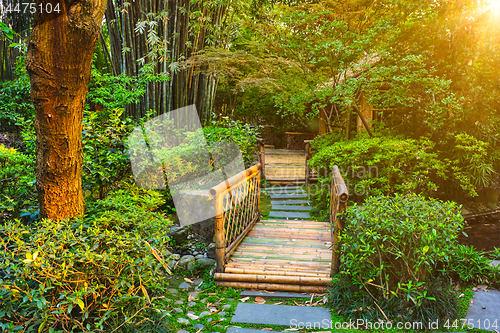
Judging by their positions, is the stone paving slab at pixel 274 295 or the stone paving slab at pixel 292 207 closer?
the stone paving slab at pixel 274 295

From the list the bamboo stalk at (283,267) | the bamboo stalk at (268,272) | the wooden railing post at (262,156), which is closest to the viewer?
the bamboo stalk at (268,272)

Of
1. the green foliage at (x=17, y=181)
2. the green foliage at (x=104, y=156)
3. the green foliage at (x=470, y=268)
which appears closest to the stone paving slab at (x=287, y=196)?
the green foliage at (x=470, y=268)

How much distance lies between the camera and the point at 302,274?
306cm

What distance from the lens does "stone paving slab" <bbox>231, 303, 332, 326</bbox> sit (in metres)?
2.43

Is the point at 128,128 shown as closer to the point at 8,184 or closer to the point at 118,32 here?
the point at 8,184

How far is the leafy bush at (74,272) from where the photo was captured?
5.49 ft

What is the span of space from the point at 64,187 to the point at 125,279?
0.73 meters

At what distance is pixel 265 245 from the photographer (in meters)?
3.93

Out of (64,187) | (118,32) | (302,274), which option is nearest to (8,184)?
(64,187)

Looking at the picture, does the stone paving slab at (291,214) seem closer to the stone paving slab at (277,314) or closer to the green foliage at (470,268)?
the green foliage at (470,268)

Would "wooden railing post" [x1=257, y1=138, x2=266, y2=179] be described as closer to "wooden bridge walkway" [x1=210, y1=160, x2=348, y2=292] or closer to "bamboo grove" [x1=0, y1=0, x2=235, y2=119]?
"bamboo grove" [x1=0, y1=0, x2=235, y2=119]

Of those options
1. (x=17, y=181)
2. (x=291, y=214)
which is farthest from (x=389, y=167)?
(x=17, y=181)

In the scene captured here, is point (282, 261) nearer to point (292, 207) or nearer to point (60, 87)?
point (60, 87)

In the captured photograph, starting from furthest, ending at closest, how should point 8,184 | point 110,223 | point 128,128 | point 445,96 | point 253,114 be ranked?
point 253,114
point 445,96
point 128,128
point 8,184
point 110,223
